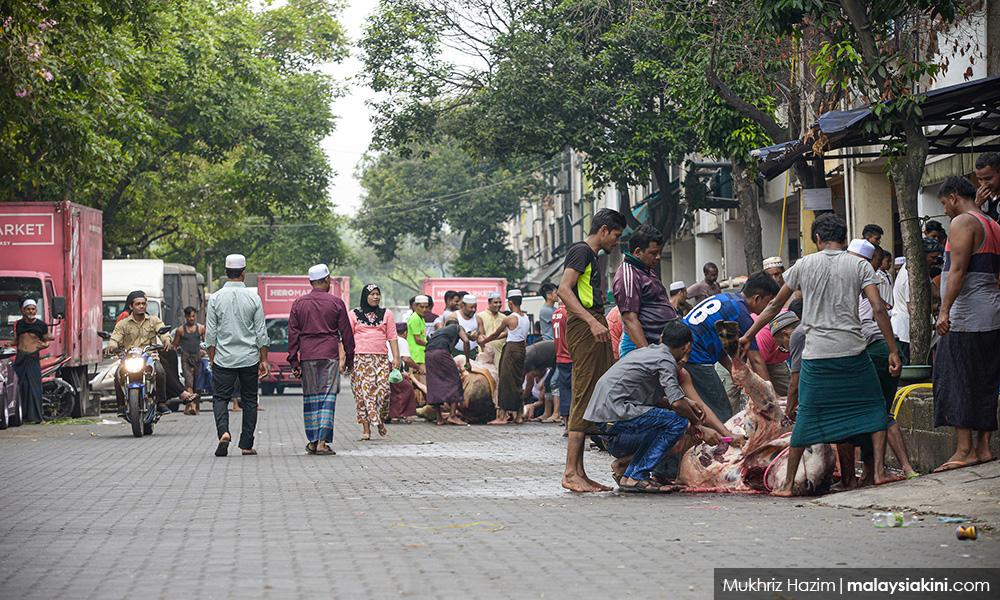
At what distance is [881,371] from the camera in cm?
1005

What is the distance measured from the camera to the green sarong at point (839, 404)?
9.17m

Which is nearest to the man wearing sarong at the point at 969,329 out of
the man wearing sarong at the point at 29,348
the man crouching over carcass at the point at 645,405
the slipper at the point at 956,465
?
the slipper at the point at 956,465

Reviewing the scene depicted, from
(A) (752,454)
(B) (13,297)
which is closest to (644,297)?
(A) (752,454)

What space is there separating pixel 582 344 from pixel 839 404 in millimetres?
1819

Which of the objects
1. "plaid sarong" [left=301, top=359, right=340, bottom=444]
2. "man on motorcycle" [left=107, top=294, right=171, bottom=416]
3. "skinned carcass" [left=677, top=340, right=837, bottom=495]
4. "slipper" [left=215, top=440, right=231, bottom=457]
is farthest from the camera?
"man on motorcycle" [left=107, top=294, right=171, bottom=416]

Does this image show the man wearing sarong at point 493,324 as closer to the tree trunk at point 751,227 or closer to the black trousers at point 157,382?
the tree trunk at point 751,227

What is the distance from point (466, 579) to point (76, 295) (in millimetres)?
17722

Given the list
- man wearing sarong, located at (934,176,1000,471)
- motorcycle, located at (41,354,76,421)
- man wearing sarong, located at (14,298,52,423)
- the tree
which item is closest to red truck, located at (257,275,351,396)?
motorcycle, located at (41,354,76,421)

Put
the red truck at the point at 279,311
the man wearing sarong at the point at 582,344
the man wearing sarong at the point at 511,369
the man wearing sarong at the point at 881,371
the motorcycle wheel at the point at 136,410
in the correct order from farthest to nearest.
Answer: the red truck at the point at 279,311 → the man wearing sarong at the point at 511,369 → the motorcycle wheel at the point at 136,410 → the man wearing sarong at the point at 582,344 → the man wearing sarong at the point at 881,371

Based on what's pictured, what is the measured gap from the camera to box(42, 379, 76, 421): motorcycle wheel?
Result: 72.1 feet

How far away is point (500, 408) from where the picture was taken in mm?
20656

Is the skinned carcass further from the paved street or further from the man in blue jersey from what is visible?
the man in blue jersey

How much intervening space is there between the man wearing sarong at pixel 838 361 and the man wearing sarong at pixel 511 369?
37.3 ft

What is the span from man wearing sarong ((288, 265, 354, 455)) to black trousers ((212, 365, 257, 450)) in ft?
1.46
